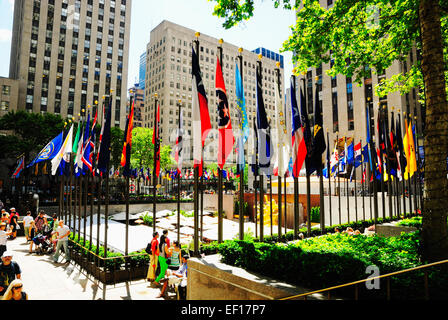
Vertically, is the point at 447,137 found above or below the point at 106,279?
above

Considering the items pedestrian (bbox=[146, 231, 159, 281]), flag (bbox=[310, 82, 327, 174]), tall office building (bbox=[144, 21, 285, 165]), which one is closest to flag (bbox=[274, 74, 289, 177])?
flag (bbox=[310, 82, 327, 174])

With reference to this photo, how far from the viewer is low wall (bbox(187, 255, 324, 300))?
5823 millimetres

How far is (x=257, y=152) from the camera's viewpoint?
38.7ft

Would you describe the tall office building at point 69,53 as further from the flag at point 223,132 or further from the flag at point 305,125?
the flag at point 305,125

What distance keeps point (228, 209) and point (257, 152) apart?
30.3 m

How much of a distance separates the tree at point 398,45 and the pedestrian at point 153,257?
865 centimetres

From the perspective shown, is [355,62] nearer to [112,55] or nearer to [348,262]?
[348,262]

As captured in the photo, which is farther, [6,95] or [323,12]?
[6,95]

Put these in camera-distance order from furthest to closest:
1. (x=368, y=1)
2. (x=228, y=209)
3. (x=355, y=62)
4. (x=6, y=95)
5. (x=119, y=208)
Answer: (x=6, y=95) < (x=228, y=209) < (x=119, y=208) < (x=355, y=62) < (x=368, y=1)

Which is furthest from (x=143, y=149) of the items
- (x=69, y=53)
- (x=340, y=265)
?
(x=340, y=265)

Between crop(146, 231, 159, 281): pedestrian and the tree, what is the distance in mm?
8653

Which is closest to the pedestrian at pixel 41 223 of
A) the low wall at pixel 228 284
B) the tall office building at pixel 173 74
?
the low wall at pixel 228 284

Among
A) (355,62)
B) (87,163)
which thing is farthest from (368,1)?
(87,163)
